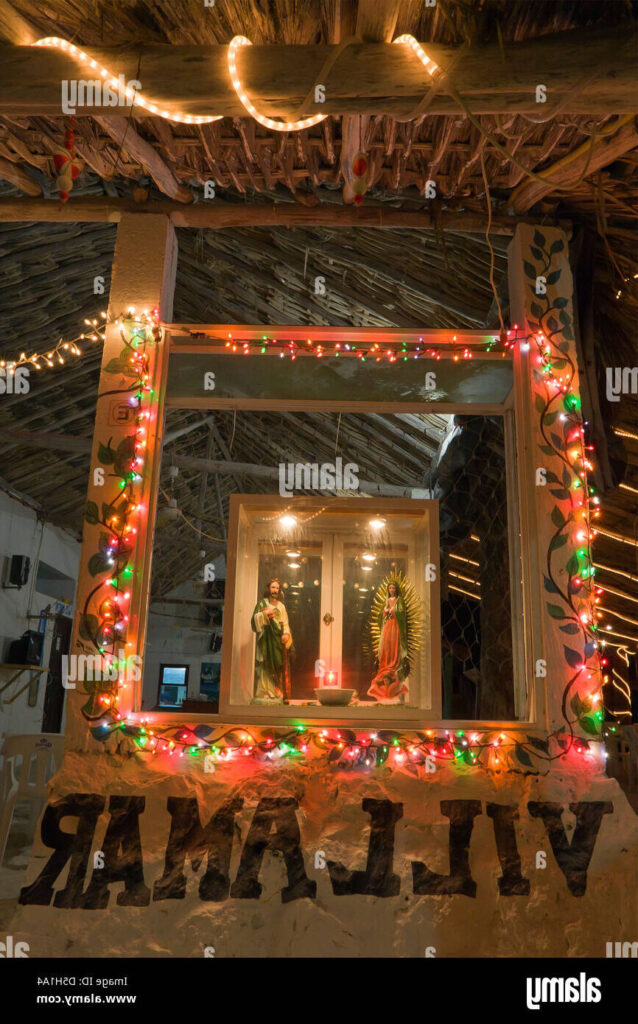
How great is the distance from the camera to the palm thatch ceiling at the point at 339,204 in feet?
10.2

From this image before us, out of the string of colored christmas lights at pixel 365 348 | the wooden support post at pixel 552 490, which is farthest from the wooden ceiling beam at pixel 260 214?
the string of colored christmas lights at pixel 365 348

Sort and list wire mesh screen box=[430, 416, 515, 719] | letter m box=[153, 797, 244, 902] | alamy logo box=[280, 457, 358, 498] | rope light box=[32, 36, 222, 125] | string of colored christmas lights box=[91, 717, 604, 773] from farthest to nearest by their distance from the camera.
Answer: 1. alamy logo box=[280, 457, 358, 498]
2. wire mesh screen box=[430, 416, 515, 719]
3. string of colored christmas lights box=[91, 717, 604, 773]
4. letter m box=[153, 797, 244, 902]
5. rope light box=[32, 36, 222, 125]

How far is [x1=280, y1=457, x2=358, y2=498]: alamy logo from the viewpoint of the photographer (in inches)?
204

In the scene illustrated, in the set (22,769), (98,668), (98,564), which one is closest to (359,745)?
(98,668)

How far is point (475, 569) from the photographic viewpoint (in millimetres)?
5574

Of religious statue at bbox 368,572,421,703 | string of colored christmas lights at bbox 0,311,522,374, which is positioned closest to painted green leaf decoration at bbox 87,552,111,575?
string of colored christmas lights at bbox 0,311,522,374

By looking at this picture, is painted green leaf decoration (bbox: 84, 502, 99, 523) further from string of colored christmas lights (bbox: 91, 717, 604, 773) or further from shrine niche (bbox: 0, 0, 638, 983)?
string of colored christmas lights (bbox: 91, 717, 604, 773)

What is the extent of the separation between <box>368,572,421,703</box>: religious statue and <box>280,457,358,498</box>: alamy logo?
120 cm

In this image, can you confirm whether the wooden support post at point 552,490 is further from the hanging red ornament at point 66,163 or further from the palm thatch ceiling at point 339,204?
the hanging red ornament at point 66,163

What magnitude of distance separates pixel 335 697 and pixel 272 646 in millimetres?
463

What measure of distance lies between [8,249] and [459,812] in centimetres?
510

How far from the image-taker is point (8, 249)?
566 cm

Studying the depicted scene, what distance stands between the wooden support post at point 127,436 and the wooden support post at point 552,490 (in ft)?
6.43

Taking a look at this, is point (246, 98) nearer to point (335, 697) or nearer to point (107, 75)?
point (107, 75)
